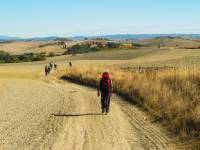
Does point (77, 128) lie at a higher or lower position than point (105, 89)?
lower

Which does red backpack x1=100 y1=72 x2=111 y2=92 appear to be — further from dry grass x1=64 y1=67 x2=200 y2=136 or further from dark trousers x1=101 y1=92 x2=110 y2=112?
dry grass x1=64 y1=67 x2=200 y2=136

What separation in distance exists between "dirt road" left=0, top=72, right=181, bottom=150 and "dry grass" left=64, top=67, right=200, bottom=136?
597 mm

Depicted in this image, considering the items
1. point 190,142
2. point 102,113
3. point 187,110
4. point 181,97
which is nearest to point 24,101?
point 102,113

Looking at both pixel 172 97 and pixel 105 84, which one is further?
pixel 172 97

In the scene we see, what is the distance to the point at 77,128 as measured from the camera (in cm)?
1457

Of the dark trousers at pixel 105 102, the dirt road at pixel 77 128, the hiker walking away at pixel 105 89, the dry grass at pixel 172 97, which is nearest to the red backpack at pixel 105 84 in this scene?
the hiker walking away at pixel 105 89

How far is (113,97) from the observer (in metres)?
24.5

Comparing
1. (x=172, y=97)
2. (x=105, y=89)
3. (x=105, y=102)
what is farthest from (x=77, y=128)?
(x=172, y=97)

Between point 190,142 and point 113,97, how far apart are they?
12634 mm

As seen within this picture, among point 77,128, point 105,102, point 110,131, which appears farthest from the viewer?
point 105,102

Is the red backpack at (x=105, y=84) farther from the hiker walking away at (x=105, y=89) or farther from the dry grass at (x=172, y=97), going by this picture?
the dry grass at (x=172, y=97)

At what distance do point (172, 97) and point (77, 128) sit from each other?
5754 millimetres

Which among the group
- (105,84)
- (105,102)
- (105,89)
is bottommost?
(105,102)

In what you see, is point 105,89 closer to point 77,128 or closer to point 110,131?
point 77,128
